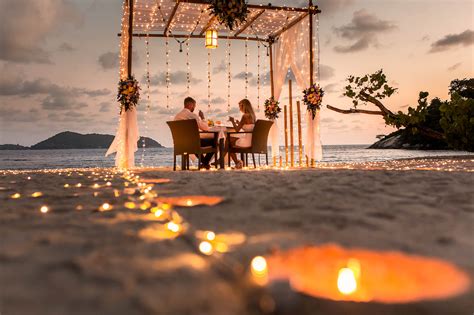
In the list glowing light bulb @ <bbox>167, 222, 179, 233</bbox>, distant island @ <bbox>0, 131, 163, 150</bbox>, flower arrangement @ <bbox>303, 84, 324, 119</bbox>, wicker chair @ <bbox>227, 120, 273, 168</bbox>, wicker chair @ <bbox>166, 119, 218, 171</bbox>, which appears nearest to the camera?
glowing light bulb @ <bbox>167, 222, 179, 233</bbox>

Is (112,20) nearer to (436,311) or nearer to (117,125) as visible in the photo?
(117,125)

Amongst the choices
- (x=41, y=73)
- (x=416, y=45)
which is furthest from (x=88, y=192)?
(x=41, y=73)

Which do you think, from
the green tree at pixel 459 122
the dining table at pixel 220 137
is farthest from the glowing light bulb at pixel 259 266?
the green tree at pixel 459 122

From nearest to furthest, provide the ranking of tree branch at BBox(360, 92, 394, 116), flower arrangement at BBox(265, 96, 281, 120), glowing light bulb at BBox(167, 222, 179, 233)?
1. glowing light bulb at BBox(167, 222, 179, 233)
2. flower arrangement at BBox(265, 96, 281, 120)
3. tree branch at BBox(360, 92, 394, 116)

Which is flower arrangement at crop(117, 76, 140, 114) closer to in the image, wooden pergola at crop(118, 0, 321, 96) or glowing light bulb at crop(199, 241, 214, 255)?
wooden pergola at crop(118, 0, 321, 96)

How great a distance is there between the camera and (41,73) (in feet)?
55.1

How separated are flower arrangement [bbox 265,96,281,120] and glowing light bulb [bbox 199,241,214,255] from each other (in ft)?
28.6

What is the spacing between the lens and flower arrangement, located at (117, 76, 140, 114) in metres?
7.10

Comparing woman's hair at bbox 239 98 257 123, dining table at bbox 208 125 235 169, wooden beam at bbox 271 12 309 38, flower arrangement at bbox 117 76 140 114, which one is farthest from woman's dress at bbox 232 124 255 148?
wooden beam at bbox 271 12 309 38

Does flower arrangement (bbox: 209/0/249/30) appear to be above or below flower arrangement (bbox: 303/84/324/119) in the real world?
above

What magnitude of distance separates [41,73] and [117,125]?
1139 centimetres

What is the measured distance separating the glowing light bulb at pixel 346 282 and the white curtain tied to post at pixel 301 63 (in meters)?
8.04

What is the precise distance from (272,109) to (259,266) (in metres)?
8.90

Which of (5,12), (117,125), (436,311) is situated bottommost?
(436,311)
